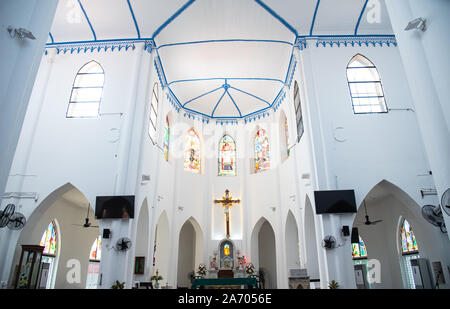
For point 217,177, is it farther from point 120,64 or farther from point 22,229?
point 22,229

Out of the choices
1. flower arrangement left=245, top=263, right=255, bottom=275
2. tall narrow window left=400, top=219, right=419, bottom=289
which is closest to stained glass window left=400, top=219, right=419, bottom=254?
tall narrow window left=400, top=219, right=419, bottom=289

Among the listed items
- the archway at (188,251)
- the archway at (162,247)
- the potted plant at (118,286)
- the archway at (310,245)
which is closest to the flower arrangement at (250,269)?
the archway at (188,251)

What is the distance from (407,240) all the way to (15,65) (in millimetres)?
14854

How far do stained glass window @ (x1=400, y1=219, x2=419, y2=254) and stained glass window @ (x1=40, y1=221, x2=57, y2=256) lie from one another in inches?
604

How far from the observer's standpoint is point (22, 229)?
32.6 ft

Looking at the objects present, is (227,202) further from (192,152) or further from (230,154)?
(192,152)

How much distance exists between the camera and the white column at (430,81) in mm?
5109

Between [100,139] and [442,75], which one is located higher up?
[100,139]

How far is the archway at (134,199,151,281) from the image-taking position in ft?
38.9

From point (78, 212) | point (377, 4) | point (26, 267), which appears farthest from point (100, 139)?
point (377, 4)

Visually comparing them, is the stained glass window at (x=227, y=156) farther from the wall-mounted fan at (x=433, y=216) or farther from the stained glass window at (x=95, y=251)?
the wall-mounted fan at (x=433, y=216)

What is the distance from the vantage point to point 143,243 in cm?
1221

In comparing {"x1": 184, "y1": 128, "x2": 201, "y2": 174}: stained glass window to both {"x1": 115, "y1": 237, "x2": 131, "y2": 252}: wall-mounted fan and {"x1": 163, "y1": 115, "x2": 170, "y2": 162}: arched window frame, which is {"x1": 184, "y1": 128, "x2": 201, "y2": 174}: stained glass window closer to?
{"x1": 163, "y1": 115, "x2": 170, "y2": 162}: arched window frame
